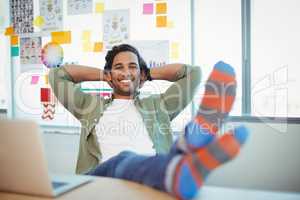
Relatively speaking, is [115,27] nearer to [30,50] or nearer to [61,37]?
[61,37]

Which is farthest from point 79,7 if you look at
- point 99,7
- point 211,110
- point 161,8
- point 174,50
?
point 211,110

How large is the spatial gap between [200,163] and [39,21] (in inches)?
93.0

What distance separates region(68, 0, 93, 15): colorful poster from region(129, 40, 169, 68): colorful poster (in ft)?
1.51

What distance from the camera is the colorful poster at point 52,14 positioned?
2.71 m

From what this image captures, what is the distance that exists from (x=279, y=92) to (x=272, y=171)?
0.50 metres

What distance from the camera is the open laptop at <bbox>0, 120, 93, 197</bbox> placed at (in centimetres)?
81

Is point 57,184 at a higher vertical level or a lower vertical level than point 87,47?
lower

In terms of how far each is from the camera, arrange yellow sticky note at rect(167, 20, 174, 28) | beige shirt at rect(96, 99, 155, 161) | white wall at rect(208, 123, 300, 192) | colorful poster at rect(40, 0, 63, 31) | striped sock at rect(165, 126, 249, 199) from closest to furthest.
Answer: striped sock at rect(165, 126, 249, 199)
beige shirt at rect(96, 99, 155, 161)
white wall at rect(208, 123, 300, 192)
yellow sticky note at rect(167, 20, 174, 28)
colorful poster at rect(40, 0, 63, 31)

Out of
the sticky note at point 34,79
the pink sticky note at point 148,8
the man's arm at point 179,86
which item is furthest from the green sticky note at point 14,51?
the man's arm at point 179,86

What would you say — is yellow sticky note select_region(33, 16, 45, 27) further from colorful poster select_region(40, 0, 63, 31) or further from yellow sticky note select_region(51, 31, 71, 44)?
yellow sticky note select_region(51, 31, 71, 44)

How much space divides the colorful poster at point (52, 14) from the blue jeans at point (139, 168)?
187 cm

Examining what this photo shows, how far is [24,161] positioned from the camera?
83cm

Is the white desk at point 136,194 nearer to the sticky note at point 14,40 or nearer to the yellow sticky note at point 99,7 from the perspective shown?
the yellow sticky note at point 99,7

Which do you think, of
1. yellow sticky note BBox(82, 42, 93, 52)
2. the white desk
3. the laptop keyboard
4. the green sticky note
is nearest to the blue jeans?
the white desk
